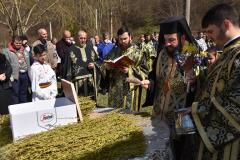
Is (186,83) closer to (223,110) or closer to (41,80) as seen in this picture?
(223,110)

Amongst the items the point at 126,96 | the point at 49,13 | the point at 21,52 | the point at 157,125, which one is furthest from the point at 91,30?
the point at 157,125

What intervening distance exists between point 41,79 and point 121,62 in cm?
142

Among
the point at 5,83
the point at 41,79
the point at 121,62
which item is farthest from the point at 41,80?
the point at 5,83

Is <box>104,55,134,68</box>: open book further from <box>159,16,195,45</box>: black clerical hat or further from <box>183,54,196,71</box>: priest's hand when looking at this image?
<box>183,54,196,71</box>: priest's hand

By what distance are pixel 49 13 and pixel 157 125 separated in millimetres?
21714

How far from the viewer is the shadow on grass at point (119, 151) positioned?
2516 millimetres

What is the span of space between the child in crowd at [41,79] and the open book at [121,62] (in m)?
1.14

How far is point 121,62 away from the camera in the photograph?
15.0 ft

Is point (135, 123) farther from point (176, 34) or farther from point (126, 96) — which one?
point (126, 96)

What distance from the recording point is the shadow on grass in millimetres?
2516

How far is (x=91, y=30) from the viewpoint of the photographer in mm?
29422

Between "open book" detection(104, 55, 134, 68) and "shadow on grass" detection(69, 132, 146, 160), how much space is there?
5.94ft

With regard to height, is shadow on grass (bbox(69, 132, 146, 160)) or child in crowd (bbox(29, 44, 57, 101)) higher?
child in crowd (bbox(29, 44, 57, 101))

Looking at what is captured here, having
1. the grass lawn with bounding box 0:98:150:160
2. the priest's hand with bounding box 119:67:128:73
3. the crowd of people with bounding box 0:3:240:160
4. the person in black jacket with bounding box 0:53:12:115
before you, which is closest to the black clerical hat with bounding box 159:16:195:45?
the crowd of people with bounding box 0:3:240:160
